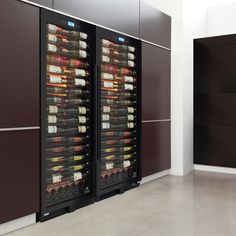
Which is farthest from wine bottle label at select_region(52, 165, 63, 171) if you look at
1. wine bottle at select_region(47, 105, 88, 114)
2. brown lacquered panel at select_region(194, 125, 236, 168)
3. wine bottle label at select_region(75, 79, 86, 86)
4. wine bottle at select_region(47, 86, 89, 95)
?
brown lacquered panel at select_region(194, 125, 236, 168)

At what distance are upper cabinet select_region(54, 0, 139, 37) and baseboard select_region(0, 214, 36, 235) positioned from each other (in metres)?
2.07

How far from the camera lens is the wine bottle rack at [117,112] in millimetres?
4293

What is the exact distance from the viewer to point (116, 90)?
4.56 m

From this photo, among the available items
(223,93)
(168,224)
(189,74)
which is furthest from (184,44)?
(168,224)

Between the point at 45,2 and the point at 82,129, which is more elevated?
the point at 45,2

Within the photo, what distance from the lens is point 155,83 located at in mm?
5375

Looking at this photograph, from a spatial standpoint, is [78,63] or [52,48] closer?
[52,48]

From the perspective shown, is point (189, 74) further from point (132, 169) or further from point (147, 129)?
point (132, 169)

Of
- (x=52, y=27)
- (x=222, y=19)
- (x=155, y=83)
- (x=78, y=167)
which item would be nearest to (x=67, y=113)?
(x=78, y=167)

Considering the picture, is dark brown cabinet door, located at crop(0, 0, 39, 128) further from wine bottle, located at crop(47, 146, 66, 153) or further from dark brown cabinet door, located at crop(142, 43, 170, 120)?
dark brown cabinet door, located at crop(142, 43, 170, 120)

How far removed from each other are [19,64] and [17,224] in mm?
1442

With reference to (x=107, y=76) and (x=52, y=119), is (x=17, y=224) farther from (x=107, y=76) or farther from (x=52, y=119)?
(x=107, y=76)

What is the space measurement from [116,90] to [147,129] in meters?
0.93

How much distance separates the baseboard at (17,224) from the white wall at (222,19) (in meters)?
4.94
